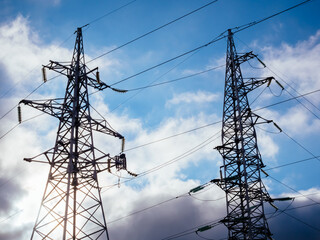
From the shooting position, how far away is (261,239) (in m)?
20.9

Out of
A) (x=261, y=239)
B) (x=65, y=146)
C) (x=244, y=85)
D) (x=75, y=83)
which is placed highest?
(x=244, y=85)

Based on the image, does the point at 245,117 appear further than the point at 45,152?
Yes

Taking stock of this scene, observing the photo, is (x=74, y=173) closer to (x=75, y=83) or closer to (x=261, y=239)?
(x=75, y=83)

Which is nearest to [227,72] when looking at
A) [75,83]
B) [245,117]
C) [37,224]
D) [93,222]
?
[245,117]

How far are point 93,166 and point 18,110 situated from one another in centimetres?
A: 611

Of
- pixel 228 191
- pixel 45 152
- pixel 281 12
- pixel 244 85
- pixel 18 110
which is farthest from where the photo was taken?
pixel 244 85

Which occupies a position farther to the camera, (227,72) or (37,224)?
(227,72)

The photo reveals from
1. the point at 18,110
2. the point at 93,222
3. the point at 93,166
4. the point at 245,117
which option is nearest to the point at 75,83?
the point at 18,110

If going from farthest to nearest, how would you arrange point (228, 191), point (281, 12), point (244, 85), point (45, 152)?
point (244, 85) < point (228, 191) < point (45, 152) < point (281, 12)

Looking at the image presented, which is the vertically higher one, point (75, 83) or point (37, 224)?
point (75, 83)

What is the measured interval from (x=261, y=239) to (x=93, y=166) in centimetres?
1161

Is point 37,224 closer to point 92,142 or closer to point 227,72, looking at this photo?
point 92,142

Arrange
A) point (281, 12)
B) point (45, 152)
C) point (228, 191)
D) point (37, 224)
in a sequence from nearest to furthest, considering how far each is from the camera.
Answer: point (281, 12)
point (37, 224)
point (45, 152)
point (228, 191)

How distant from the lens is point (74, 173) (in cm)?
1856
